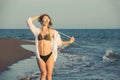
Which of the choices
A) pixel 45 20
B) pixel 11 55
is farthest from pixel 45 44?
pixel 11 55

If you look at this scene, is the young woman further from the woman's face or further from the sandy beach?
the sandy beach

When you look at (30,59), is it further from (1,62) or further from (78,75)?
(78,75)

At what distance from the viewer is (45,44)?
14.0ft

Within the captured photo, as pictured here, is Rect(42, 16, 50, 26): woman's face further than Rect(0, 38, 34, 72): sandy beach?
No

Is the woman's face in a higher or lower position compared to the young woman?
higher

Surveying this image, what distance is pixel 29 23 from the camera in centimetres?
430

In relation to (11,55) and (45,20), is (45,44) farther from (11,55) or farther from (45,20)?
(11,55)

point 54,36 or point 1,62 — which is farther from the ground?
point 54,36

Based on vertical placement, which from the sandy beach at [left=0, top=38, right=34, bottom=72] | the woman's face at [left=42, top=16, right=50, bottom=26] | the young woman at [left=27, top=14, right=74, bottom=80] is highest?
the woman's face at [left=42, top=16, right=50, bottom=26]

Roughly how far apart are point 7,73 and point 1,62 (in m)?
1.11

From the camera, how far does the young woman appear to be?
13.9 feet

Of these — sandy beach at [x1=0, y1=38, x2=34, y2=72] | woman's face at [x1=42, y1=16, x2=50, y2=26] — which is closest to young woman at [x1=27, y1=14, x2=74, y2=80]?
woman's face at [x1=42, y1=16, x2=50, y2=26]

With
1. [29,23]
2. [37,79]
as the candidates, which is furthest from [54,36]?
[37,79]

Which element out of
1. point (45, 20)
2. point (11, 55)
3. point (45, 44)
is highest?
point (45, 20)
